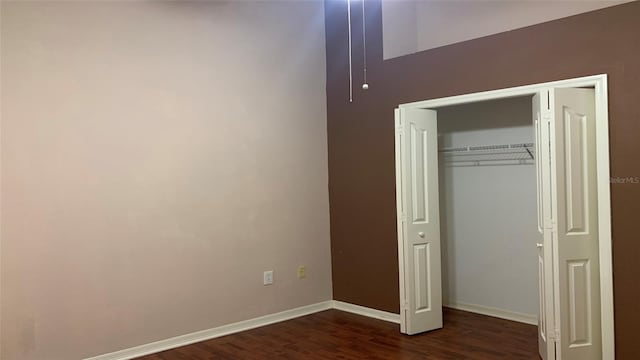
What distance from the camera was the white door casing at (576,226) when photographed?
379 cm

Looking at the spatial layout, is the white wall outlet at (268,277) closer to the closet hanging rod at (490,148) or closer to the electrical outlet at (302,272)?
the electrical outlet at (302,272)

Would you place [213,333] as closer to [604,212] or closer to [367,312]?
[367,312]

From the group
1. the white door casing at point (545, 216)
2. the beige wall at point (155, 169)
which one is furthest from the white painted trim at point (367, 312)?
the white door casing at point (545, 216)

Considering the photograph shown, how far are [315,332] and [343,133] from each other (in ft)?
6.49

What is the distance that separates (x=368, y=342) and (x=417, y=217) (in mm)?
1139

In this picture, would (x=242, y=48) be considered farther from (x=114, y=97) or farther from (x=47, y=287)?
(x=47, y=287)

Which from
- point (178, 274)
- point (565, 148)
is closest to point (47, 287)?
point (178, 274)

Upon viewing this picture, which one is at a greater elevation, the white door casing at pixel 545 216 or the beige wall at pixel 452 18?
the beige wall at pixel 452 18

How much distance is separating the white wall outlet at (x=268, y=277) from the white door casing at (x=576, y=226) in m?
2.55

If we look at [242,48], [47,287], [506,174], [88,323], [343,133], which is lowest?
[88,323]

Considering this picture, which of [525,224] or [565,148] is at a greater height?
[565,148]

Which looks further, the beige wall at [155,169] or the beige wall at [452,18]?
the beige wall at [452,18]

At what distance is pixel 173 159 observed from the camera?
461cm

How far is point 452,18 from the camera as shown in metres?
5.30
